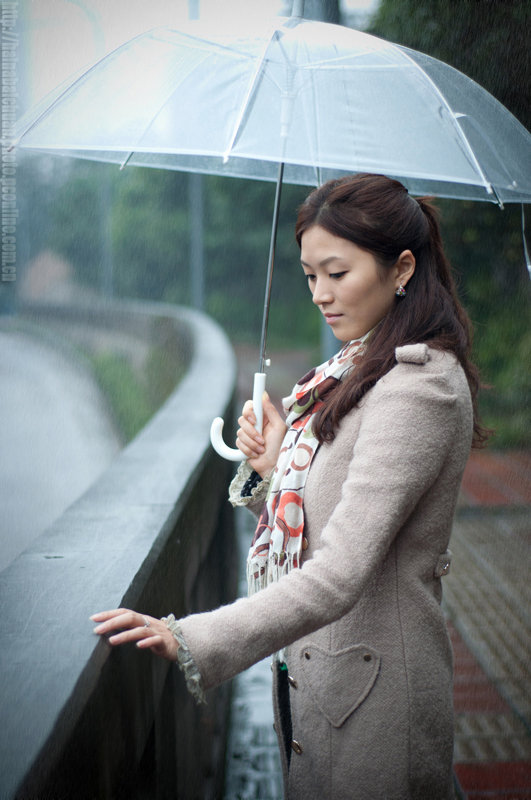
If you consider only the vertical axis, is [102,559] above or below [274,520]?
below

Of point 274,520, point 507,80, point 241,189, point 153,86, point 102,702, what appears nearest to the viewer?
point 102,702

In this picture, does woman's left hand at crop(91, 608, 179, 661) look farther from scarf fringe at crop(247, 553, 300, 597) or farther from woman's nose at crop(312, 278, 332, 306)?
woman's nose at crop(312, 278, 332, 306)

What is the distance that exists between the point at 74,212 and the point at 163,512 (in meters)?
55.4

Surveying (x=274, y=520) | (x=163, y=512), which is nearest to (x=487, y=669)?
(x=163, y=512)

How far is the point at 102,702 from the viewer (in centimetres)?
154

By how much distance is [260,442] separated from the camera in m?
2.24

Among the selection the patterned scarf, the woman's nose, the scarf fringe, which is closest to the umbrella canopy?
the woman's nose

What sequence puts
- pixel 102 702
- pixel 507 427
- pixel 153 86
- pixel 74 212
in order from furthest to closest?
pixel 74 212 → pixel 507 427 → pixel 153 86 → pixel 102 702

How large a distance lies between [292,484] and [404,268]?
1.82ft

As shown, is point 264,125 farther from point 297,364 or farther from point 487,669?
point 297,364

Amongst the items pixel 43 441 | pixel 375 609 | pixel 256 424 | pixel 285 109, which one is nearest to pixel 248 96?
pixel 285 109

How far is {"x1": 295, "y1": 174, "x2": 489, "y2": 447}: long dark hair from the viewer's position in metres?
1.80

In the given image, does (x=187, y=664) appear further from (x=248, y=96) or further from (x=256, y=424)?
(x=248, y=96)

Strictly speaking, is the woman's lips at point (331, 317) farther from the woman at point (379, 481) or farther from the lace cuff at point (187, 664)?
the lace cuff at point (187, 664)
